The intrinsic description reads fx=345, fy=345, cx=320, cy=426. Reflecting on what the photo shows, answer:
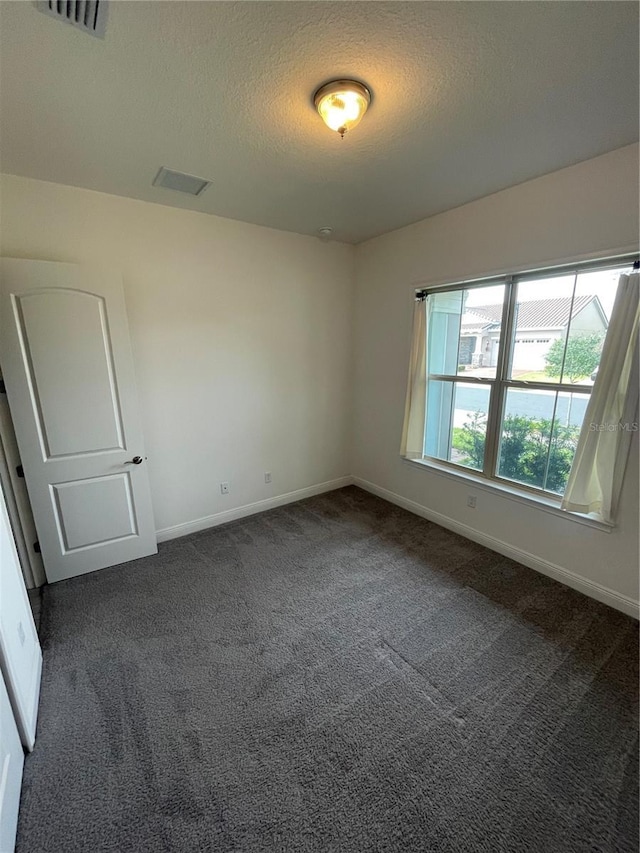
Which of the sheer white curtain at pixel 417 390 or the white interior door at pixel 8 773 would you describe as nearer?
the white interior door at pixel 8 773

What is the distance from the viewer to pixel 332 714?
160 centimetres

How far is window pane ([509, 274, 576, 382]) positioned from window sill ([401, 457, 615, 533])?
875mm

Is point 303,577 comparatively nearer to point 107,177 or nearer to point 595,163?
point 107,177

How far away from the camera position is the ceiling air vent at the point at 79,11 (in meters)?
1.12

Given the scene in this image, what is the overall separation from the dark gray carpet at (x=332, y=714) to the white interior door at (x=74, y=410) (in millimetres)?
297

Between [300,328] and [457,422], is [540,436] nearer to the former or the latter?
[457,422]

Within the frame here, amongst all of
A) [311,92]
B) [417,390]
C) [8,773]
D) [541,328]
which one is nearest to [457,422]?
[417,390]

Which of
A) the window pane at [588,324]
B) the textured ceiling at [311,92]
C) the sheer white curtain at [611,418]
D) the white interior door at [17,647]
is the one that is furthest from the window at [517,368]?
the white interior door at [17,647]

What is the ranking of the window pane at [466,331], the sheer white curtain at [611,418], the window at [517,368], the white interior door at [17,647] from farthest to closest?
the window pane at [466,331], the window at [517,368], the sheer white curtain at [611,418], the white interior door at [17,647]

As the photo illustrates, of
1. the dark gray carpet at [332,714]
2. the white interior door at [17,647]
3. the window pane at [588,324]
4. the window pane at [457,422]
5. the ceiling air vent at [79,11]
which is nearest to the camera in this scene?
the ceiling air vent at [79,11]

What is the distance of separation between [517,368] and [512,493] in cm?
97

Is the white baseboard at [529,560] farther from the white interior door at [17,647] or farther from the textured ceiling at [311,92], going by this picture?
the white interior door at [17,647]

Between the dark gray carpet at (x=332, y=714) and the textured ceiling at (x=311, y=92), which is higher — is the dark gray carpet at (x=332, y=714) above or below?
below

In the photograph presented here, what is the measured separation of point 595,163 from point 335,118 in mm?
1666
